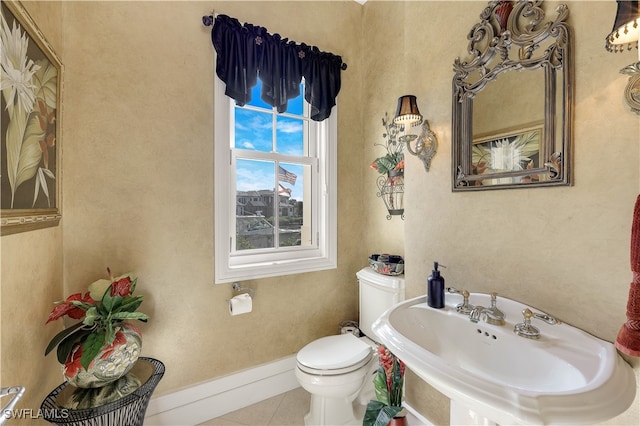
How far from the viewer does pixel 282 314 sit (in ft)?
6.40

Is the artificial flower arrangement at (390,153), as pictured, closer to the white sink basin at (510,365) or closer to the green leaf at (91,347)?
the white sink basin at (510,365)

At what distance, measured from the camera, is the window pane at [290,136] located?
2.04 metres

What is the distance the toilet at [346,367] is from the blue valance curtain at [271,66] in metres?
1.32

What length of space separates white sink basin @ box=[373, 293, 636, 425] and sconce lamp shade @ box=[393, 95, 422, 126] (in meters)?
0.89

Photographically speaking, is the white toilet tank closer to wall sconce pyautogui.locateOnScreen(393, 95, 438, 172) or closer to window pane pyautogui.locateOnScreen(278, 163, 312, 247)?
window pane pyautogui.locateOnScreen(278, 163, 312, 247)

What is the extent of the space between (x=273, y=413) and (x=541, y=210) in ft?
6.07

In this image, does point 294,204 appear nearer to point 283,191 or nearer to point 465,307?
point 283,191

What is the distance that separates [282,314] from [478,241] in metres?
1.34

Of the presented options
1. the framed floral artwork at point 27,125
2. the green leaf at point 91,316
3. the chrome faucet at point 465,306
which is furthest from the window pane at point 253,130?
the chrome faucet at point 465,306

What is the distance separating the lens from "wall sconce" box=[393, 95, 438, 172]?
55.6 inches

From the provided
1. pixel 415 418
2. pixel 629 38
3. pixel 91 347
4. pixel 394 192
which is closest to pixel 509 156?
pixel 629 38

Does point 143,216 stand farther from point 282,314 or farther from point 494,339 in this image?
point 494,339

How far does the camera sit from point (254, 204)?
6.35 feet

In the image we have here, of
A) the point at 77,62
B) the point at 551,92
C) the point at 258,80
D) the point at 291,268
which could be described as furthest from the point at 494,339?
the point at 77,62
